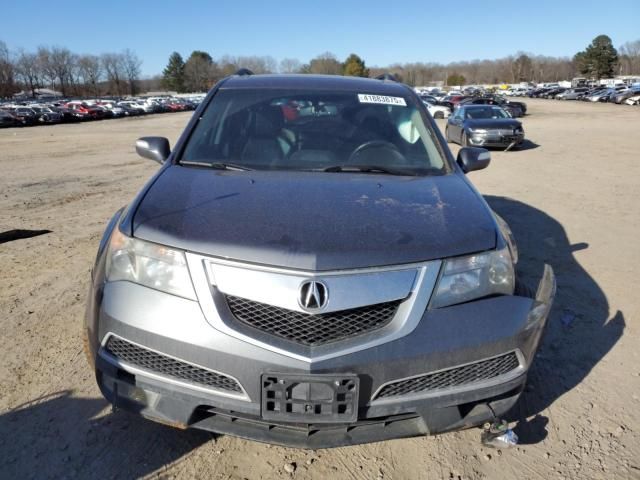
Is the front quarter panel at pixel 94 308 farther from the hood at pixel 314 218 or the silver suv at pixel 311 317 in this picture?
the hood at pixel 314 218

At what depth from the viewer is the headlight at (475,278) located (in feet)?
6.71

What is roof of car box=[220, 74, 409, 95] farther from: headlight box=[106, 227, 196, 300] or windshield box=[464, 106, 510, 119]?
windshield box=[464, 106, 510, 119]

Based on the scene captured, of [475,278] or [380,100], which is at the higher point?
[380,100]

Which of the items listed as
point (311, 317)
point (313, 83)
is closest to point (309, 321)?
point (311, 317)

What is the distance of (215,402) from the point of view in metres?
1.96

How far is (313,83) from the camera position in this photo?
381cm

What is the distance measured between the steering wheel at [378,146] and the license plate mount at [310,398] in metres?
1.64

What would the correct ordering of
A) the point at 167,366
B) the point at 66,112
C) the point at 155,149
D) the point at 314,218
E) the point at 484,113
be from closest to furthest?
the point at 167,366 → the point at 314,218 → the point at 155,149 → the point at 484,113 → the point at 66,112

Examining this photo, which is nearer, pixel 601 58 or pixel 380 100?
pixel 380 100

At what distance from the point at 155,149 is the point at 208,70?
433 ft

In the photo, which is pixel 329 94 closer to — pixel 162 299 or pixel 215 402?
pixel 162 299

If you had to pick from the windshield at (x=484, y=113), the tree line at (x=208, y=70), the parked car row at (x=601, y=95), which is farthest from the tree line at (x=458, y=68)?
the windshield at (x=484, y=113)

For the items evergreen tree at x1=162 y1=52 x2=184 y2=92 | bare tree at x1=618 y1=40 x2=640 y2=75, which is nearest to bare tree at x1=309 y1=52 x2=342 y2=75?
evergreen tree at x1=162 y1=52 x2=184 y2=92

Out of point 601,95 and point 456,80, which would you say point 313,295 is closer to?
point 601,95
